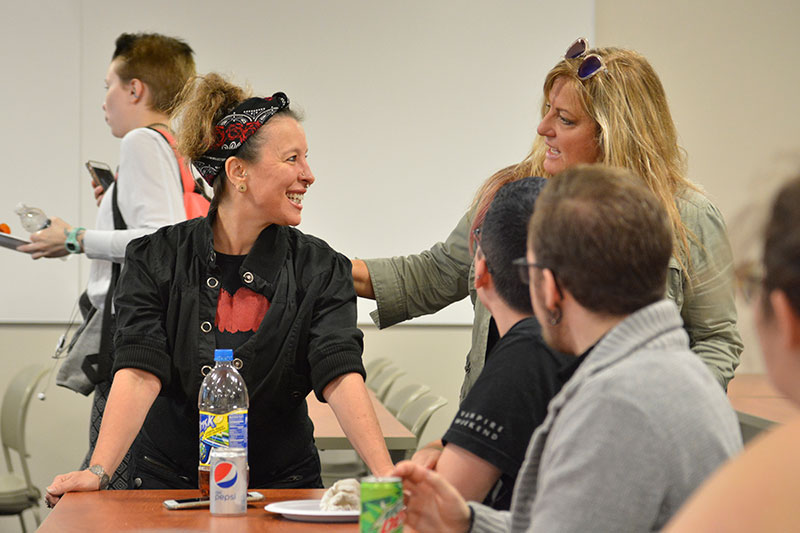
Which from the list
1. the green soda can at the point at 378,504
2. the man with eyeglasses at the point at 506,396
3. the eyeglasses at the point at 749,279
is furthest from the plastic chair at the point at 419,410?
the eyeglasses at the point at 749,279

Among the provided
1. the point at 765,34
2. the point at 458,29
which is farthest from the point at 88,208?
the point at 765,34

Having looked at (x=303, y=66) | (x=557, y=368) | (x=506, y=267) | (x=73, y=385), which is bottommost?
(x=73, y=385)

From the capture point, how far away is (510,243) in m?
1.72

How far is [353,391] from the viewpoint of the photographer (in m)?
2.26

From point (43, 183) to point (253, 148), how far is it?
366 centimetres

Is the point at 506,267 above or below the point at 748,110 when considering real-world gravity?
below

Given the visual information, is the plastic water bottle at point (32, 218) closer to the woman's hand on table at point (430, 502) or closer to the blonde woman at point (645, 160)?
the blonde woman at point (645, 160)

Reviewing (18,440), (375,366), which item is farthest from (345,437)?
(375,366)

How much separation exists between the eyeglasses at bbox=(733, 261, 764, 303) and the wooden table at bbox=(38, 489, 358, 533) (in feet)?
3.30

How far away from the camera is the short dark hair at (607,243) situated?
127 centimetres

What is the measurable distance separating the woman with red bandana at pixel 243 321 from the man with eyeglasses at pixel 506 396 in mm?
590

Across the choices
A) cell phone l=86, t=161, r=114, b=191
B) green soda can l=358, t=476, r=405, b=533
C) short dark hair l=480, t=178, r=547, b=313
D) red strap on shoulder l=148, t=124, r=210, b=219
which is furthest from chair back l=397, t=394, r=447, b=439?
green soda can l=358, t=476, r=405, b=533

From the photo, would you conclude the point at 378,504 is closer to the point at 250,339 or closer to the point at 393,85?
the point at 250,339

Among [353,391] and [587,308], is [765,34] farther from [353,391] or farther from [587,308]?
[587,308]
